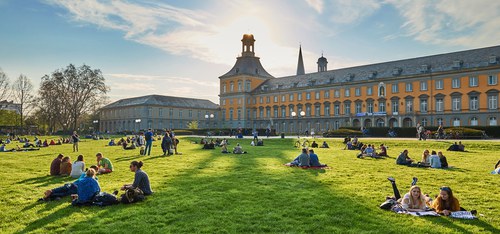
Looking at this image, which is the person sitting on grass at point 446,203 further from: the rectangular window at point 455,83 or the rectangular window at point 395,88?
the rectangular window at point 395,88

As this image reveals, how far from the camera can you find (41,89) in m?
69.2

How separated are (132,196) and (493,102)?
5792cm

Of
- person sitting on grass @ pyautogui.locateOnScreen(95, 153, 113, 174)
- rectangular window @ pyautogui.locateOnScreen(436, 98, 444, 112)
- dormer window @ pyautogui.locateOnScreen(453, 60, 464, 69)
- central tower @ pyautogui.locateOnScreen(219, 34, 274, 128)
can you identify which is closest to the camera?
person sitting on grass @ pyautogui.locateOnScreen(95, 153, 113, 174)

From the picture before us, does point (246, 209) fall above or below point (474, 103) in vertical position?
below

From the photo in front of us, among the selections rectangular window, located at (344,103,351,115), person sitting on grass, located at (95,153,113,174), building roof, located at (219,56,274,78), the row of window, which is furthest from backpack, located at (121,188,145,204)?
building roof, located at (219,56,274,78)

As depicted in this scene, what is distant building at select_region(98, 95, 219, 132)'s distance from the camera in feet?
334

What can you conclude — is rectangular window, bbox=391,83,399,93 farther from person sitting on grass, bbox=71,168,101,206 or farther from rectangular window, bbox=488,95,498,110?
person sitting on grass, bbox=71,168,101,206

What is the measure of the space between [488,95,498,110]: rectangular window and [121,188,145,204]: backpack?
57.4 m

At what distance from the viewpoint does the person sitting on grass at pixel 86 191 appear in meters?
9.62

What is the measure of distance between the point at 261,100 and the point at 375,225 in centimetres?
8135

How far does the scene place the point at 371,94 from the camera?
67562 millimetres

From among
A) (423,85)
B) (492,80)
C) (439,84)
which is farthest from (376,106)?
(492,80)

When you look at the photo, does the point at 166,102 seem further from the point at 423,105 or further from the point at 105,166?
the point at 105,166

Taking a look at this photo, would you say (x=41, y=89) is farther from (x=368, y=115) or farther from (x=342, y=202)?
(x=342, y=202)
